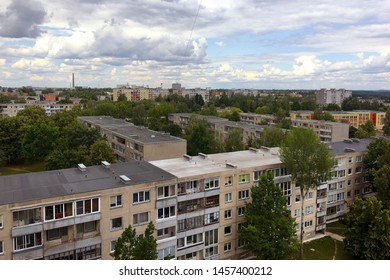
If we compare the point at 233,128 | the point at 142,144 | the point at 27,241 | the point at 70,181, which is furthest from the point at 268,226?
the point at 233,128

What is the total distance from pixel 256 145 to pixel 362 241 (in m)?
13.5

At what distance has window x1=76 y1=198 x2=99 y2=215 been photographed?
33.8 ft

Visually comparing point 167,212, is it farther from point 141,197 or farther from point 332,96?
point 332,96

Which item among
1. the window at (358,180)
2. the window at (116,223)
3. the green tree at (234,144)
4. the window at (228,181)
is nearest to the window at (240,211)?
the window at (228,181)

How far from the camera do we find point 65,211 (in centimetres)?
1012

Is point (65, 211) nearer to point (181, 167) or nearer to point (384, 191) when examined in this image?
point (181, 167)

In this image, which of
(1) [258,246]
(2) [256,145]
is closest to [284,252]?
(1) [258,246]

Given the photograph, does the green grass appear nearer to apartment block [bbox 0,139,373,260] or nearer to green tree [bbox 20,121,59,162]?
apartment block [bbox 0,139,373,260]

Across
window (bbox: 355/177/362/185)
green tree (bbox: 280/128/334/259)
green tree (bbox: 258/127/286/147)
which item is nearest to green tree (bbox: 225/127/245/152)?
green tree (bbox: 258/127/286/147)

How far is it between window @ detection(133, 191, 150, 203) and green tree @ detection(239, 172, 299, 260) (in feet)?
11.7

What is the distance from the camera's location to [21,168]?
2830 cm

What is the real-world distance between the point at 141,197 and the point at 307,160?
652 centimetres

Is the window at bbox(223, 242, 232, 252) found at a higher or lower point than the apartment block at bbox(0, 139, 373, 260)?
lower

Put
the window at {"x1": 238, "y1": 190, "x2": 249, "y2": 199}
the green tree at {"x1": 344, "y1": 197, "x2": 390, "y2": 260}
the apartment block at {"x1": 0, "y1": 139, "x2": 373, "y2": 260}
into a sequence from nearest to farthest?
the apartment block at {"x1": 0, "y1": 139, "x2": 373, "y2": 260}
the green tree at {"x1": 344, "y1": 197, "x2": 390, "y2": 260}
the window at {"x1": 238, "y1": 190, "x2": 249, "y2": 199}
